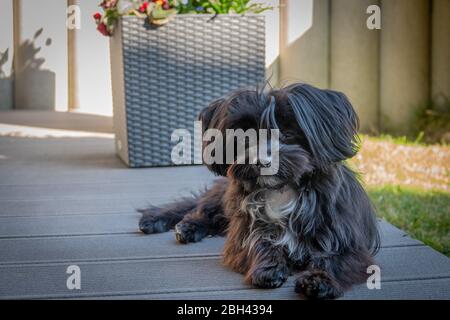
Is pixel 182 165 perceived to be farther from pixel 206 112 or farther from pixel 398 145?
pixel 206 112

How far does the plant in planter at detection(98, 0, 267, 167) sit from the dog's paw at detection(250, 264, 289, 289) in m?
2.44

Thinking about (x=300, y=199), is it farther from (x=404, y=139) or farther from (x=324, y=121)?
(x=404, y=139)

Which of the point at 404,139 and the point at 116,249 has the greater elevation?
the point at 404,139

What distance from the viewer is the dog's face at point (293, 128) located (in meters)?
2.35

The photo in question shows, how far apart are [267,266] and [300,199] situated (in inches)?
10.1

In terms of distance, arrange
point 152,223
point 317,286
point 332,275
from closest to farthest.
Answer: point 317,286
point 332,275
point 152,223

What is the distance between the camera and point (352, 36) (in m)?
6.68

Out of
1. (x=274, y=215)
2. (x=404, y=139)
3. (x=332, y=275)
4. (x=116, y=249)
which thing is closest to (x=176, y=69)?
(x=116, y=249)

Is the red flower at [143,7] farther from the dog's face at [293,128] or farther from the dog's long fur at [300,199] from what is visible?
the dog's face at [293,128]

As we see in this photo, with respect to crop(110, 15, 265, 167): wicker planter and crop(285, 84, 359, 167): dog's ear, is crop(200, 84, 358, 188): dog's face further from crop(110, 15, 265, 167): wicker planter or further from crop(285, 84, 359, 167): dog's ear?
crop(110, 15, 265, 167): wicker planter

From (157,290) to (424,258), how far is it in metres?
1.04

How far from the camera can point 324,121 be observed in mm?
2408

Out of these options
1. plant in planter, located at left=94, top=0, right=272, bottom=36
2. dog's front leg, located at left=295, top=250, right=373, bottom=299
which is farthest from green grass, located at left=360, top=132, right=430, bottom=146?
dog's front leg, located at left=295, top=250, right=373, bottom=299

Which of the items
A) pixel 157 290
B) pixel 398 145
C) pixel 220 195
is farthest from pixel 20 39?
pixel 157 290
